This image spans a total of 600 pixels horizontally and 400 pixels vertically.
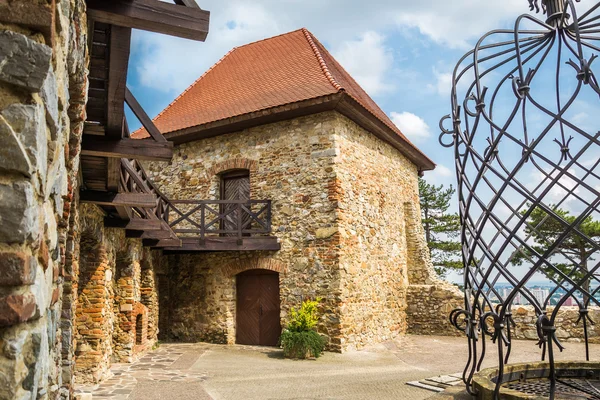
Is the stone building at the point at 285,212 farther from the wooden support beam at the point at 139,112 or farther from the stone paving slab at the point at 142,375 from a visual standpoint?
the wooden support beam at the point at 139,112

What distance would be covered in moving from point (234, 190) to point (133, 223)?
3763 millimetres

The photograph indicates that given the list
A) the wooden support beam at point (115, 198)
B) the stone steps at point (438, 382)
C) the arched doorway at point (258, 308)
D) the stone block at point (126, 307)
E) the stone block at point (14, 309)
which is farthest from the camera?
the arched doorway at point (258, 308)

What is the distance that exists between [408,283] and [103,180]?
8.85 meters

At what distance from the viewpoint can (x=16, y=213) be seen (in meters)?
1.24

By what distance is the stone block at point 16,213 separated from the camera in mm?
1223

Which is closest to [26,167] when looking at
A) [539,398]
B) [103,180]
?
[539,398]

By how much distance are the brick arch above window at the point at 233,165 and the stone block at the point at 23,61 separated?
8.61 metres

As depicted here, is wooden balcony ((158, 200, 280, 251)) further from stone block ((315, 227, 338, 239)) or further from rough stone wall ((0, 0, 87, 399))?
rough stone wall ((0, 0, 87, 399))

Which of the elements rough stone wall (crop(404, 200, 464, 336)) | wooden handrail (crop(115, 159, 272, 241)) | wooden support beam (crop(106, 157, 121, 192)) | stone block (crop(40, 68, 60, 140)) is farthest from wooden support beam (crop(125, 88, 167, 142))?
rough stone wall (crop(404, 200, 464, 336))

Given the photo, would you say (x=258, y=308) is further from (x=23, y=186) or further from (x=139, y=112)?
(x=23, y=186)

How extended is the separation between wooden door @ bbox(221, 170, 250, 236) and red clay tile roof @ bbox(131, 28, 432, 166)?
4.47 ft

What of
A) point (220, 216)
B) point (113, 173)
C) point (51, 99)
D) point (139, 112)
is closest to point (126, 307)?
point (220, 216)

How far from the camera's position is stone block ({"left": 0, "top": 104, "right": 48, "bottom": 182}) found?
1.27 metres

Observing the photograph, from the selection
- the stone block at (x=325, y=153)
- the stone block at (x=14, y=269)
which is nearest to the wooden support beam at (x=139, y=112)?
the stone block at (x=14, y=269)
